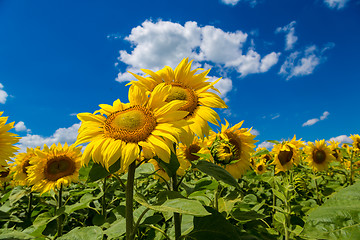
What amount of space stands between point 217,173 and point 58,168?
3184 mm

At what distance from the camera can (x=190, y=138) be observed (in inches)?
67.5

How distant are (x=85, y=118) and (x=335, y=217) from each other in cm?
147

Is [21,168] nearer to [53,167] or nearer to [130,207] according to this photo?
[53,167]

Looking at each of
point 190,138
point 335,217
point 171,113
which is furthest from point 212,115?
point 335,217

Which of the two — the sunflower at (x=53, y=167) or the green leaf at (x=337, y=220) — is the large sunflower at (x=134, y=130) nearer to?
the green leaf at (x=337, y=220)

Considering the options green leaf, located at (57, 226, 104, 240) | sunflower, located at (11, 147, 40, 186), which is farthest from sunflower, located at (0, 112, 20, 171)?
green leaf, located at (57, 226, 104, 240)

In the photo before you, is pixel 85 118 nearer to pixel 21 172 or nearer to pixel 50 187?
pixel 50 187

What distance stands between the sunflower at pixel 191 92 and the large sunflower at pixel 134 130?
0.63 ft

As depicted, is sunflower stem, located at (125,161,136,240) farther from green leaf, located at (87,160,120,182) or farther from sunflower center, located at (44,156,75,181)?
sunflower center, located at (44,156,75,181)

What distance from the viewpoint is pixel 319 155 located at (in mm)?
5715

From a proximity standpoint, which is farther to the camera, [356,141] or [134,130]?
[356,141]

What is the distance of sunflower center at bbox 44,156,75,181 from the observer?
3.83 meters

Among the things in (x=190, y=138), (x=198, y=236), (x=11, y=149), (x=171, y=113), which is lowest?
(x=198, y=236)

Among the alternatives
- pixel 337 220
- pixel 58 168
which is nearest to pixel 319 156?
pixel 58 168
